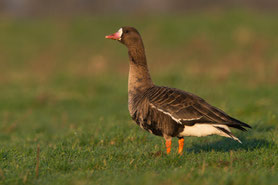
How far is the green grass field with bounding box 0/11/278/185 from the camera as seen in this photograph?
5.57 meters

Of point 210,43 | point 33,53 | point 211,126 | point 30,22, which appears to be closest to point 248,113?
point 211,126

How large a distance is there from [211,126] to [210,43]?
22544mm

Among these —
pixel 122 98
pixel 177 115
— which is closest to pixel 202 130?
pixel 177 115

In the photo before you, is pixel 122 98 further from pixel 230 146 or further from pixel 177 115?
pixel 177 115

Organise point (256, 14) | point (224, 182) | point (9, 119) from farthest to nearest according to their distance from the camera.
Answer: point (256, 14) → point (9, 119) → point (224, 182)

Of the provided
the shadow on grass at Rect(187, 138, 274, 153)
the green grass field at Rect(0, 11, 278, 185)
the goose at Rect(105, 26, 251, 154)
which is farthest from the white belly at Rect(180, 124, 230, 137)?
the shadow on grass at Rect(187, 138, 274, 153)

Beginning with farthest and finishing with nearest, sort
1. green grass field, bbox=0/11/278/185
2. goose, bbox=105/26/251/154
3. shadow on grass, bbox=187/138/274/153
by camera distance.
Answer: shadow on grass, bbox=187/138/274/153, goose, bbox=105/26/251/154, green grass field, bbox=0/11/278/185

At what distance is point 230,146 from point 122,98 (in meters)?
8.45

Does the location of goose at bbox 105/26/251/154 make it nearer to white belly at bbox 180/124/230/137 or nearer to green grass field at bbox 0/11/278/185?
white belly at bbox 180/124/230/137

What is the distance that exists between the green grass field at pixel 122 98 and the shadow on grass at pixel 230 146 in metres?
0.02

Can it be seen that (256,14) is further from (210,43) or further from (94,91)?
(94,91)

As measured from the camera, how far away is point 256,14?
3425 centimetres

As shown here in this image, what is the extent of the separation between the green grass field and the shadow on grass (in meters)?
0.02

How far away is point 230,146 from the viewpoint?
7.20 m
